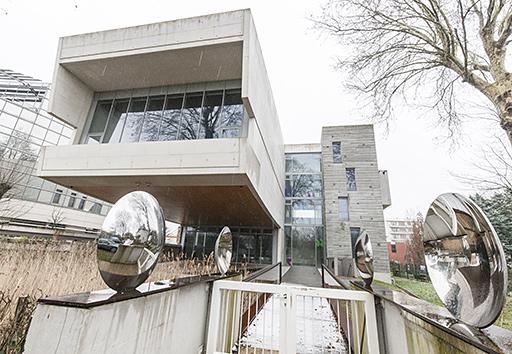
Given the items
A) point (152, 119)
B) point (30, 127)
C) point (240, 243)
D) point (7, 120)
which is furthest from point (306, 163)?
point (7, 120)

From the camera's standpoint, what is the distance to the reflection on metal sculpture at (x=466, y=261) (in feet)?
3.94

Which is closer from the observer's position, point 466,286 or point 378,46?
point 466,286

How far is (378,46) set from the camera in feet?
23.6

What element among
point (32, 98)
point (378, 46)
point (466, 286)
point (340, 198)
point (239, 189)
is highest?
point (32, 98)

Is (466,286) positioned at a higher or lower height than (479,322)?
higher

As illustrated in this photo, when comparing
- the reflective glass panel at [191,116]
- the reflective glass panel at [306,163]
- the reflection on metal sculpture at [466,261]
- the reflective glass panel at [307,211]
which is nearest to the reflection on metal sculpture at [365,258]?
the reflection on metal sculpture at [466,261]

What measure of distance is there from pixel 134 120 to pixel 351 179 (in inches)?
565

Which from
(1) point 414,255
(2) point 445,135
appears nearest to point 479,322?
(2) point 445,135

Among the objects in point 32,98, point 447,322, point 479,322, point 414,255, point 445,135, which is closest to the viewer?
point 479,322

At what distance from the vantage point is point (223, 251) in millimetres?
3990

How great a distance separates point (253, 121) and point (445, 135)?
21.1ft

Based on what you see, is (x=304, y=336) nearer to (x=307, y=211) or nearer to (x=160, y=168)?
(x=160, y=168)

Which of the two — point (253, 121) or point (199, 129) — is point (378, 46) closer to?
point (253, 121)

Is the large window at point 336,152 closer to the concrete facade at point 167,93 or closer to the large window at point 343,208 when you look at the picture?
the large window at point 343,208
